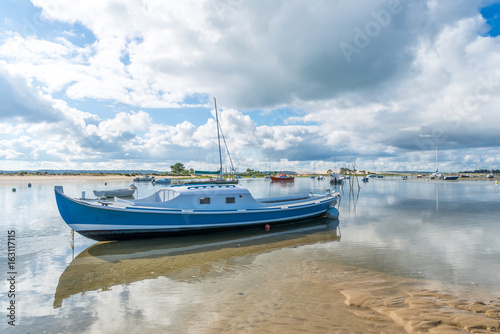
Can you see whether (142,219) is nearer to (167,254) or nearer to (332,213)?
(167,254)

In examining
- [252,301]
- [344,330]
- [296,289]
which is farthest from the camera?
[296,289]

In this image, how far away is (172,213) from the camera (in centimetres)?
1485

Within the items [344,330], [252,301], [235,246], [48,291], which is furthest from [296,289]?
[48,291]

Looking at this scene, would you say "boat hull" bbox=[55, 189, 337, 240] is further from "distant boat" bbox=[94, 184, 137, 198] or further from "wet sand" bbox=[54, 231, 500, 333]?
"distant boat" bbox=[94, 184, 137, 198]

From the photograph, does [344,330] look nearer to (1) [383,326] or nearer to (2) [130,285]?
(1) [383,326]

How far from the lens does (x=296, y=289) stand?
27.2ft

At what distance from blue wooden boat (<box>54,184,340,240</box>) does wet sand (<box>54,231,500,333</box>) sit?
1.32m

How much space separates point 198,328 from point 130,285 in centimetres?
414

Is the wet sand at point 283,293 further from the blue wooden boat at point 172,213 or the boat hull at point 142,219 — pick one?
the blue wooden boat at point 172,213

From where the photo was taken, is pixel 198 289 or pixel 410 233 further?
pixel 410 233

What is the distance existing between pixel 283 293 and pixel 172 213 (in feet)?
28.8

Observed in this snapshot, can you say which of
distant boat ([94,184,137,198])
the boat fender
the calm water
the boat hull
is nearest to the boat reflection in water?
the calm water

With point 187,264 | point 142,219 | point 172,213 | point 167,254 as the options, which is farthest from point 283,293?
point 142,219

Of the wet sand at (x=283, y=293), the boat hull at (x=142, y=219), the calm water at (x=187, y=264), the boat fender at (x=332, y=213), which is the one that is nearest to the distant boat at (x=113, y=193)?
the calm water at (x=187, y=264)
